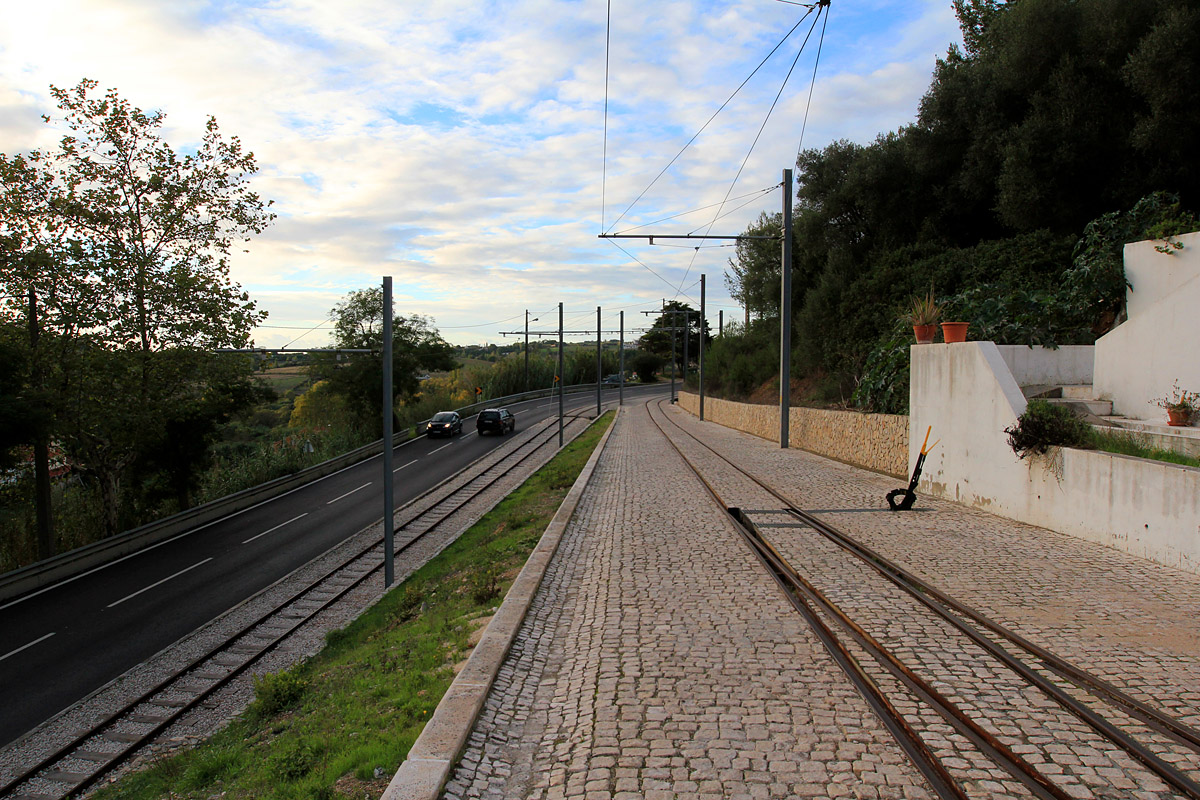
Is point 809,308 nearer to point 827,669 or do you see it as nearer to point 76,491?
point 827,669

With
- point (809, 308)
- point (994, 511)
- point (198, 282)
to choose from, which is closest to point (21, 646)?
point (198, 282)

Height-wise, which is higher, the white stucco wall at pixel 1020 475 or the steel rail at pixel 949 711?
the white stucco wall at pixel 1020 475

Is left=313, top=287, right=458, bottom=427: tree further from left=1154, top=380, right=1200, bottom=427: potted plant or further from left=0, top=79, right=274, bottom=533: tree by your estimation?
left=1154, top=380, right=1200, bottom=427: potted plant

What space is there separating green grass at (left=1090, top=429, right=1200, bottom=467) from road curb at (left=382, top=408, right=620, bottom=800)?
7536mm

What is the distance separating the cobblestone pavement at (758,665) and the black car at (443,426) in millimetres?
37816

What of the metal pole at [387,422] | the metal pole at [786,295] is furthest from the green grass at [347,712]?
the metal pole at [786,295]

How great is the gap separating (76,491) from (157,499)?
10.1 ft

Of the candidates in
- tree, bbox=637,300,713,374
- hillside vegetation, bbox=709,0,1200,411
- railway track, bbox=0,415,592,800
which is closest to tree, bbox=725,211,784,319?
hillside vegetation, bbox=709,0,1200,411

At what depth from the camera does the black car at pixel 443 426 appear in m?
47.2

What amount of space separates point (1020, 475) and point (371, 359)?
49.6 m

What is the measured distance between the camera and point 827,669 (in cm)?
527

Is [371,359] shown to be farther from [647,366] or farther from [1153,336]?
[647,366]

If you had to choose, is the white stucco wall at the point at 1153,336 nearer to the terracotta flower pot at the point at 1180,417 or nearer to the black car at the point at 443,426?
Result: the terracotta flower pot at the point at 1180,417

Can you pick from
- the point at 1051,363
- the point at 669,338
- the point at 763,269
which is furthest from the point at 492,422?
the point at 669,338
